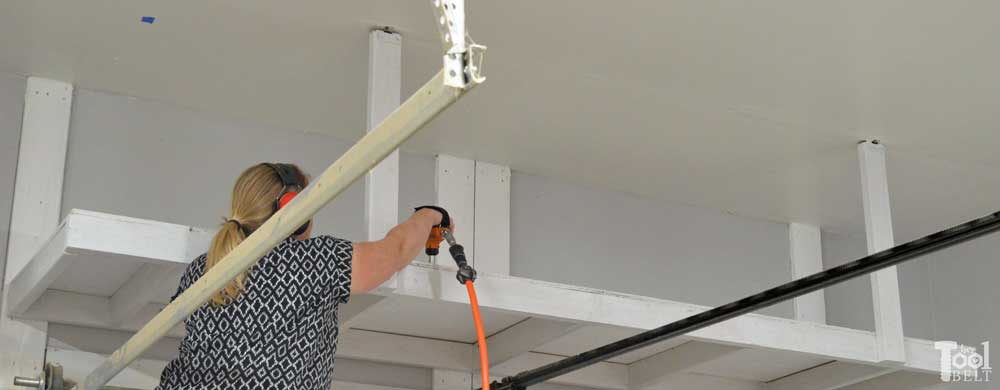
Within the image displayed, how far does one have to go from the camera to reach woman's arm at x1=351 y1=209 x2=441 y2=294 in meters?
3.06

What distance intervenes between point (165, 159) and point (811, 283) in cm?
236

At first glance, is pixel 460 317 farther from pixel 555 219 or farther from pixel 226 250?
pixel 226 250

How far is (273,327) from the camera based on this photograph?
2871 mm

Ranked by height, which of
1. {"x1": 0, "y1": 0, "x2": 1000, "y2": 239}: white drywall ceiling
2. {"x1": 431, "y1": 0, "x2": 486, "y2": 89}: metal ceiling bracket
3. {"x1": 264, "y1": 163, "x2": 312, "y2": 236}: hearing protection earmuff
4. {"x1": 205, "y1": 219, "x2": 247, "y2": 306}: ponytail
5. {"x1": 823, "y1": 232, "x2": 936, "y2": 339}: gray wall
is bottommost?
{"x1": 431, "y1": 0, "x2": 486, "y2": 89}: metal ceiling bracket

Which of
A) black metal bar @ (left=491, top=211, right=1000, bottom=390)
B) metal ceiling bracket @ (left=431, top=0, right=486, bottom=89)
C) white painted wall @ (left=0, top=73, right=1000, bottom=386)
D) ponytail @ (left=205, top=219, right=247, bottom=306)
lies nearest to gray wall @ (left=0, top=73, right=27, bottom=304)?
white painted wall @ (left=0, top=73, right=1000, bottom=386)

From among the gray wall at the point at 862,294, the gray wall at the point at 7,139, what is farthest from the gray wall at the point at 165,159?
the gray wall at the point at 862,294

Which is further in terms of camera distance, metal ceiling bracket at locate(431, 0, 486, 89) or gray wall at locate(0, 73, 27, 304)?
gray wall at locate(0, 73, 27, 304)

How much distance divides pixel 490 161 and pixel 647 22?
1235mm

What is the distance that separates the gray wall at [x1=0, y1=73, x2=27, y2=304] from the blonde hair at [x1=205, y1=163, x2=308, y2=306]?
3.57 feet

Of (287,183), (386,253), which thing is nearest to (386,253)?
(386,253)

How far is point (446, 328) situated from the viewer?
407 cm

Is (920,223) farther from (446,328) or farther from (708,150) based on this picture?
(446,328)

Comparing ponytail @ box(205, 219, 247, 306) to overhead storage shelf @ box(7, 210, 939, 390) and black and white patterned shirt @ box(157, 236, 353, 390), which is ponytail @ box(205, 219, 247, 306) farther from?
overhead storage shelf @ box(7, 210, 939, 390)

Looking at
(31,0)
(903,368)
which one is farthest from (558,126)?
(31,0)
